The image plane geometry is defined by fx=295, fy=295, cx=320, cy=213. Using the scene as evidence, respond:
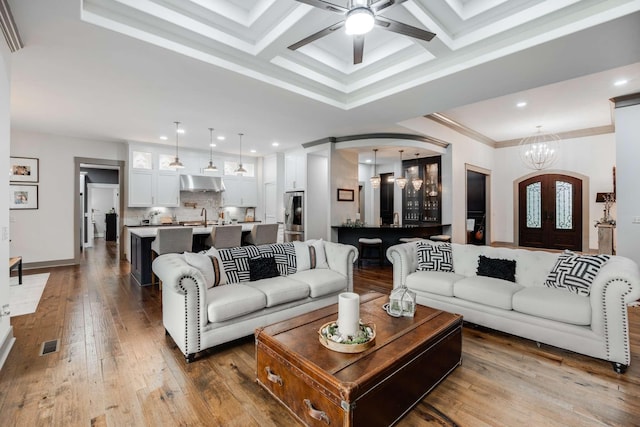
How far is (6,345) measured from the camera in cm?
256

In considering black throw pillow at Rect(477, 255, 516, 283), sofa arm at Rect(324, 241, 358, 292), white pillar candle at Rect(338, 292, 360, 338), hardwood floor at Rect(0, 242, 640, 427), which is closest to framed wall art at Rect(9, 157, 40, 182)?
hardwood floor at Rect(0, 242, 640, 427)

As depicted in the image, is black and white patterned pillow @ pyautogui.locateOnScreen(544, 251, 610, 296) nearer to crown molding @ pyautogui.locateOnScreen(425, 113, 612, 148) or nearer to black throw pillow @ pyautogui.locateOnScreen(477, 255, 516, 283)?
black throw pillow @ pyautogui.locateOnScreen(477, 255, 516, 283)

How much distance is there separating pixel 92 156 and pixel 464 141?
876 centimetres

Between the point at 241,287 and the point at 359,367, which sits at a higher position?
the point at 241,287

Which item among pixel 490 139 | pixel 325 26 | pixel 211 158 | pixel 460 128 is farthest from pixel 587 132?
pixel 211 158

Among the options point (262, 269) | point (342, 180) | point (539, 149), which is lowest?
point (262, 269)

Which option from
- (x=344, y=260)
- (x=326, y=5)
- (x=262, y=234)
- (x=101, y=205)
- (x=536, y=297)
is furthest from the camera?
(x=101, y=205)

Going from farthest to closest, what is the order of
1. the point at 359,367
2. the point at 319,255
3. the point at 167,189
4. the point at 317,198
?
the point at 167,189 < the point at 317,198 < the point at 319,255 < the point at 359,367

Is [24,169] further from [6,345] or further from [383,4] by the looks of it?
[383,4]

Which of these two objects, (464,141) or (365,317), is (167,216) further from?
(464,141)

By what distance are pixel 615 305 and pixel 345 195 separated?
4.99 meters

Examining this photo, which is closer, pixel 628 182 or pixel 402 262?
pixel 402 262

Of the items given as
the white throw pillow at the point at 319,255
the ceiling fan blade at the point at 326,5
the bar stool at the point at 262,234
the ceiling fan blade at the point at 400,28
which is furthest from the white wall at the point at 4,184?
the bar stool at the point at 262,234

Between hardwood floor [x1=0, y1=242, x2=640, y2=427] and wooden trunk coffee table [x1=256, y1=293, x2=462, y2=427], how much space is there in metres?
0.15
